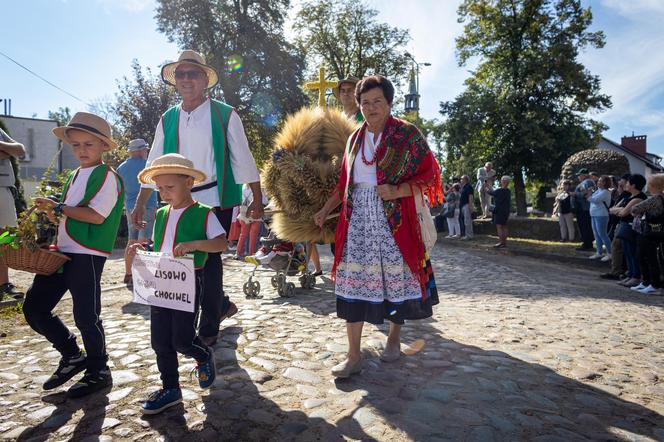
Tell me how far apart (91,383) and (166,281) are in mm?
921

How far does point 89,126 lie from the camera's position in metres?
3.10

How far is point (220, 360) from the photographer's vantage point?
3568 mm

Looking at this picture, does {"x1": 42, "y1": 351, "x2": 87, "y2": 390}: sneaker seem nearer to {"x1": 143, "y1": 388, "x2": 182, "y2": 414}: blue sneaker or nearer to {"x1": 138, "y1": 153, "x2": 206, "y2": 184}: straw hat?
{"x1": 143, "y1": 388, "x2": 182, "y2": 414}: blue sneaker

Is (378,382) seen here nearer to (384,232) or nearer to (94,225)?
(384,232)

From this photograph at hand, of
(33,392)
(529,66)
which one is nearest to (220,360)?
(33,392)

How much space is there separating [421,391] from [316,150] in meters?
2.60

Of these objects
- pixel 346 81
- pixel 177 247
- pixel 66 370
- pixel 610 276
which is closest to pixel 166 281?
pixel 177 247

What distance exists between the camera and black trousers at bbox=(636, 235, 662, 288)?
24.2ft

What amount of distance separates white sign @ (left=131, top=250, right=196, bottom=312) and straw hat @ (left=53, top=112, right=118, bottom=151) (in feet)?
3.01

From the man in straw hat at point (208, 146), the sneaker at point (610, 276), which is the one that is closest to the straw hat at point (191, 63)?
the man in straw hat at point (208, 146)

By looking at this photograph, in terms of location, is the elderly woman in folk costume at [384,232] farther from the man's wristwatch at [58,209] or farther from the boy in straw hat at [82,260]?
the man's wristwatch at [58,209]

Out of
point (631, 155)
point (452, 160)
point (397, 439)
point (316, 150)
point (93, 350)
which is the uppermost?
point (631, 155)

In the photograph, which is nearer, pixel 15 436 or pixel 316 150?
pixel 15 436

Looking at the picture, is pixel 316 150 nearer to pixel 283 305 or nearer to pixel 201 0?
pixel 283 305
